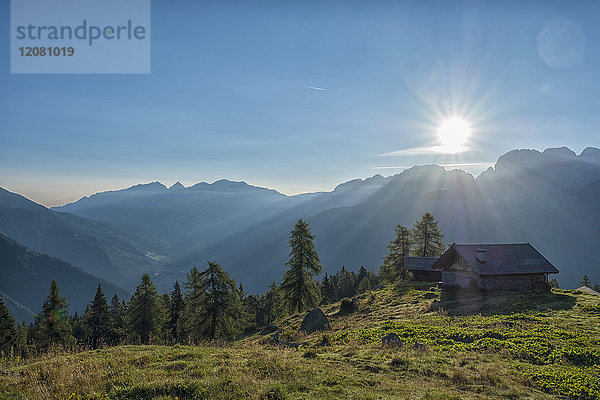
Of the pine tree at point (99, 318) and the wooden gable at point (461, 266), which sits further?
the pine tree at point (99, 318)

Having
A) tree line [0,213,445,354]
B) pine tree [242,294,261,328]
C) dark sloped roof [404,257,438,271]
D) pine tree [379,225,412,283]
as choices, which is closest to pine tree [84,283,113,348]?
tree line [0,213,445,354]

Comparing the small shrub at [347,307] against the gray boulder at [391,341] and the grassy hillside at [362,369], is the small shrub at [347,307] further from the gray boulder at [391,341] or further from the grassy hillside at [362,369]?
the gray boulder at [391,341]

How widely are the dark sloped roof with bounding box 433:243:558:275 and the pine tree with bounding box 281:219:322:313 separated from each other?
18777mm

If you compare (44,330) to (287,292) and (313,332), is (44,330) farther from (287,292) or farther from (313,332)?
(313,332)

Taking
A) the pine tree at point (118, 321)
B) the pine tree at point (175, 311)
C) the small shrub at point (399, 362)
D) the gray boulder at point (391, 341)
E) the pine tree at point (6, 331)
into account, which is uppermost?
the small shrub at point (399, 362)

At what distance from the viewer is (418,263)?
1925 inches

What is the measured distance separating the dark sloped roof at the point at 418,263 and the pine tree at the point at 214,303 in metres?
29.9

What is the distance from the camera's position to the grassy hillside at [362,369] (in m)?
8.43

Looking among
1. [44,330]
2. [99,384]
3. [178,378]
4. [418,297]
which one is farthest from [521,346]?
[44,330]

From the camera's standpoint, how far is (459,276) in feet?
119

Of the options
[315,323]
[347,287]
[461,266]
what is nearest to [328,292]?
[347,287]

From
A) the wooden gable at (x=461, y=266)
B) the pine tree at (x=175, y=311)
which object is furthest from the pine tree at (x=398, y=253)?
the pine tree at (x=175, y=311)

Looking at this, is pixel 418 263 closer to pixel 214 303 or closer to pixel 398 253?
pixel 398 253

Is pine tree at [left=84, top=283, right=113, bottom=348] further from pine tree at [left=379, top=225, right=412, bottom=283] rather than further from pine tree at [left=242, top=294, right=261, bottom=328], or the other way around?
pine tree at [left=379, top=225, right=412, bottom=283]
